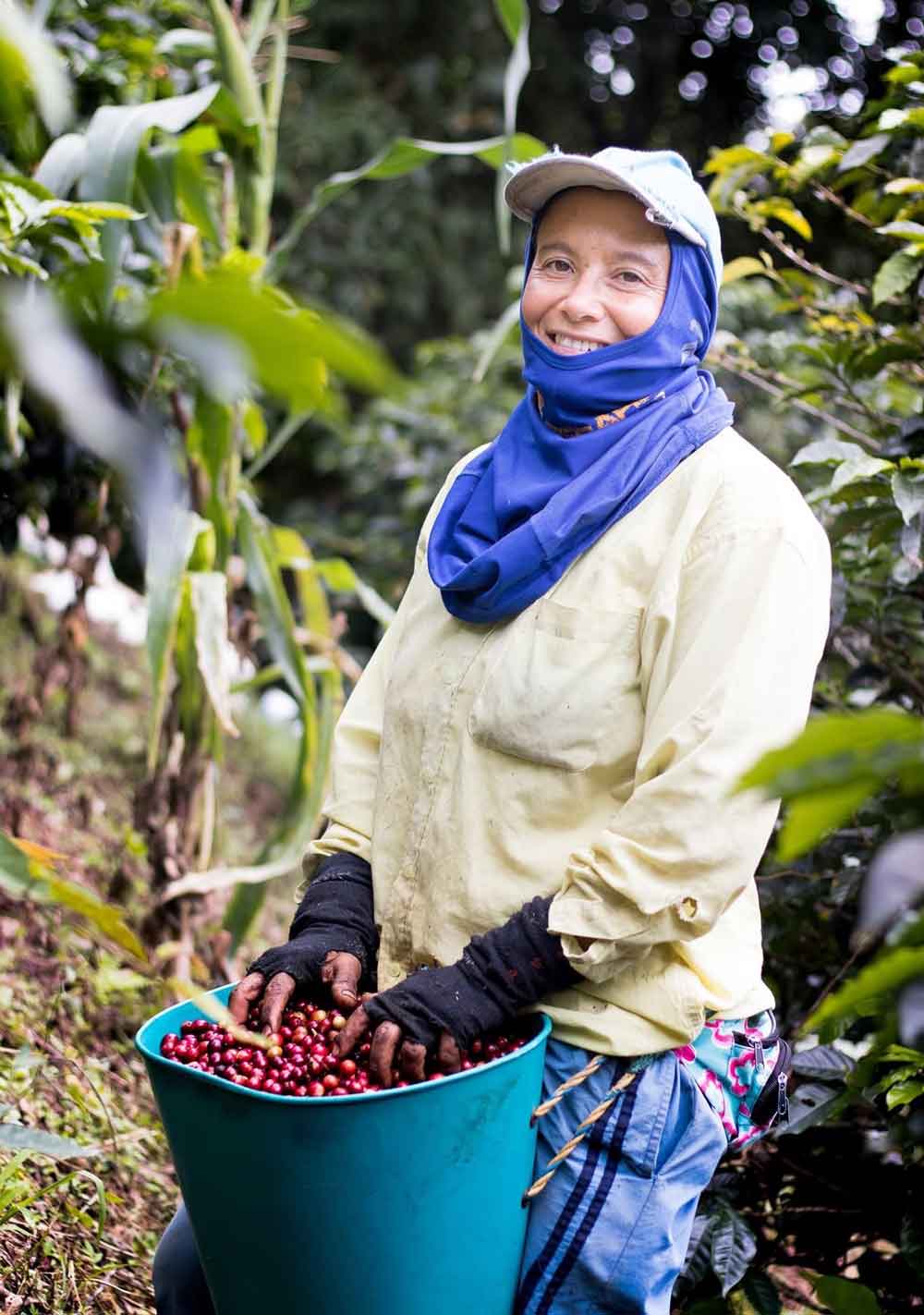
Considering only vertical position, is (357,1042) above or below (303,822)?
above

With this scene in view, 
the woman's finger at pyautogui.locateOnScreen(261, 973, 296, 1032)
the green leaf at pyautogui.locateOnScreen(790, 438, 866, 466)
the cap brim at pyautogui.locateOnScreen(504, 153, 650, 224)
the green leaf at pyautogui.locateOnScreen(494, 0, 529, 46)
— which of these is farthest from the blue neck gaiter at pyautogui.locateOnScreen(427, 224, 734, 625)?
the green leaf at pyautogui.locateOnScreen(494, 0, 529, 46)

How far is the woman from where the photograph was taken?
1.40 m

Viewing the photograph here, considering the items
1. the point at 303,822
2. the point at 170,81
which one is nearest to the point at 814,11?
the point at 170,81

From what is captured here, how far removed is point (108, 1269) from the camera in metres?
1.95

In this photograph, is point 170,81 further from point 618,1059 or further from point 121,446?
point 121,446

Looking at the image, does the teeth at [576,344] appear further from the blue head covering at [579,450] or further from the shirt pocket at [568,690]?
the shirt pocket at [568,690]

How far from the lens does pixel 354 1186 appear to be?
1.31 metres

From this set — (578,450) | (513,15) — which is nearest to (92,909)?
(578,450)

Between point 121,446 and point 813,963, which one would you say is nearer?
point 121,446

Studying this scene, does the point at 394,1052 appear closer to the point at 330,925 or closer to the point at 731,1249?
the point at 330,925

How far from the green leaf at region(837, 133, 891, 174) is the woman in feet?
2.07

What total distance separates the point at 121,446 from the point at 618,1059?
3.76ft

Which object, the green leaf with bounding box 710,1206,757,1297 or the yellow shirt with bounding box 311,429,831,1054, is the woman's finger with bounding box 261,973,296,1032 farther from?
the green leaf with bounding box 710,1206,757,1297

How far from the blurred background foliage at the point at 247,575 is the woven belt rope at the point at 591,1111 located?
290 mm
